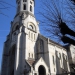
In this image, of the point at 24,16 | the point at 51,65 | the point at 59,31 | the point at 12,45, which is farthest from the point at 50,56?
the point at 59,31

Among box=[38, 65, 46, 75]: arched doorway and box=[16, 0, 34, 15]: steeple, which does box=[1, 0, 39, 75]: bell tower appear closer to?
box=[16, 0, 34, 15]: steeple

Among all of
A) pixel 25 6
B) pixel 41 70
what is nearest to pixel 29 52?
pixel 41 70

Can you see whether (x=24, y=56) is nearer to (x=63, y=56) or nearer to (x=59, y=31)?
(x=63, y=56)

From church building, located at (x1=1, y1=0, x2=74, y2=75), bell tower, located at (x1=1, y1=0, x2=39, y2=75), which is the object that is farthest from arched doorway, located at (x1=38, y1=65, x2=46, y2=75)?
bell tower, located at (x1=1, y1=0, x2=39, y2=75)

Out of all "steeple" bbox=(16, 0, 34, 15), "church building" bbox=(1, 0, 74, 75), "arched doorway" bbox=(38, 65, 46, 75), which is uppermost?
"steeple" bbox=(16, 0, 34, 15)

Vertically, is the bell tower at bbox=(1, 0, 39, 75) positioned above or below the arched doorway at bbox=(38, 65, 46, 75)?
above

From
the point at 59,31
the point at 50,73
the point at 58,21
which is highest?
the point at 58,21

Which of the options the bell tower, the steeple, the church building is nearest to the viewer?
the church building

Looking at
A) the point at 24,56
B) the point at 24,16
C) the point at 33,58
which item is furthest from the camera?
the point at 24,16

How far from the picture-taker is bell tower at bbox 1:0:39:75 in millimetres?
32625

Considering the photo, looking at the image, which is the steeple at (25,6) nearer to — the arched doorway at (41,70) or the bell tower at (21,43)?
the bell tower at (21,43)

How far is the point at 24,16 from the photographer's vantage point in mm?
40625

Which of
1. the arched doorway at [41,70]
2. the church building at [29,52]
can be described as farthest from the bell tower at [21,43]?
the arched doorway at [41,70]

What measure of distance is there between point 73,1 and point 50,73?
2659cm
